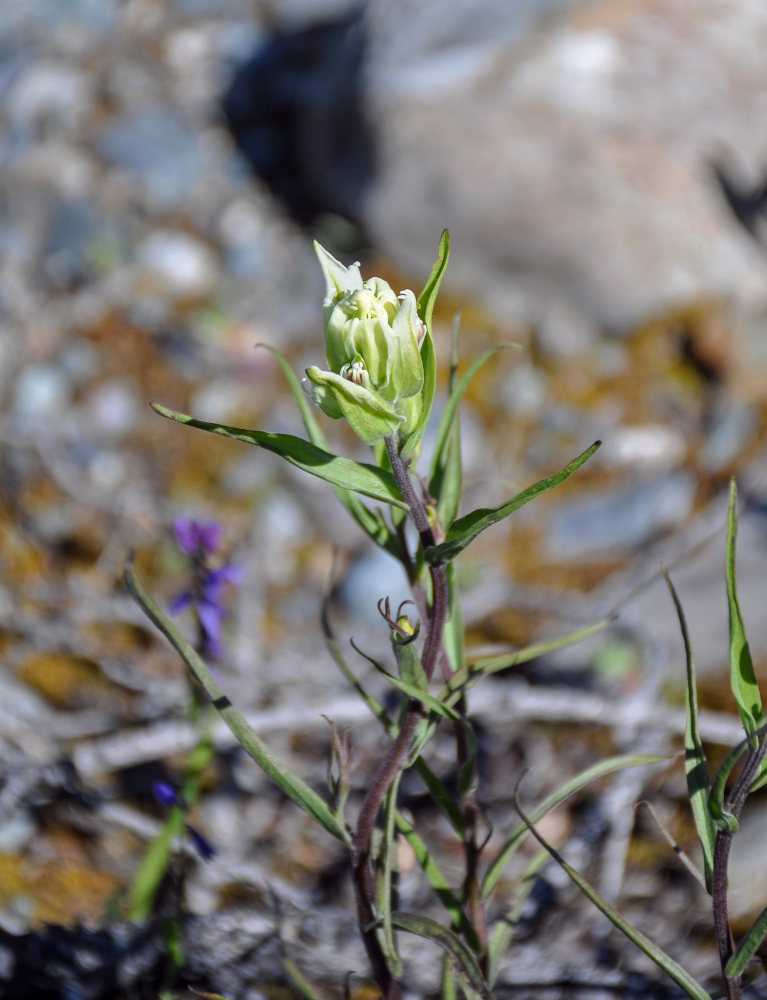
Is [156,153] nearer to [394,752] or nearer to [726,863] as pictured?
[394,752]

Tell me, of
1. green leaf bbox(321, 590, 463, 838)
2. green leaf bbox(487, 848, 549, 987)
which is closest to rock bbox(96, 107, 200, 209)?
green leaf bbox(321, 590, 463, 838)

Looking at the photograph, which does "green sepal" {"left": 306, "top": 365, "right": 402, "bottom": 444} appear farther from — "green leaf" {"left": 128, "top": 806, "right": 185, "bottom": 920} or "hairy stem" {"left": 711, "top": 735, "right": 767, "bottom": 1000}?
"green leaf" {"left": 128, "top": 806, "right": 185, "bottom": 920}

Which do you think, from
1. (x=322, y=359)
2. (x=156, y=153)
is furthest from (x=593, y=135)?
(x=156, y=153)

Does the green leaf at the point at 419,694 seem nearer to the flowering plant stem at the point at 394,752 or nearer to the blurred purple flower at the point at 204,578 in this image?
the flowering plant stem at the point at 394,752

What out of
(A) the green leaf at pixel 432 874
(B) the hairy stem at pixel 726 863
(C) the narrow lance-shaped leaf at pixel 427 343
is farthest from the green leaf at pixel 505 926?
(C) the narrow lance-shaped leaf at pixel 427 343

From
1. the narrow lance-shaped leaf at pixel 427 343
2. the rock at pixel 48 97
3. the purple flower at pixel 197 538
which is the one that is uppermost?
the rock at pixel 48 97

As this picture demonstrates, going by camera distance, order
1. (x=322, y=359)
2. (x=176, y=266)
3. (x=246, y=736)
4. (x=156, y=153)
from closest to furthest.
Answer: (x=246, y=736) → (x=322, y=359) → (x=176, y=266) → (x=156, y=153)
